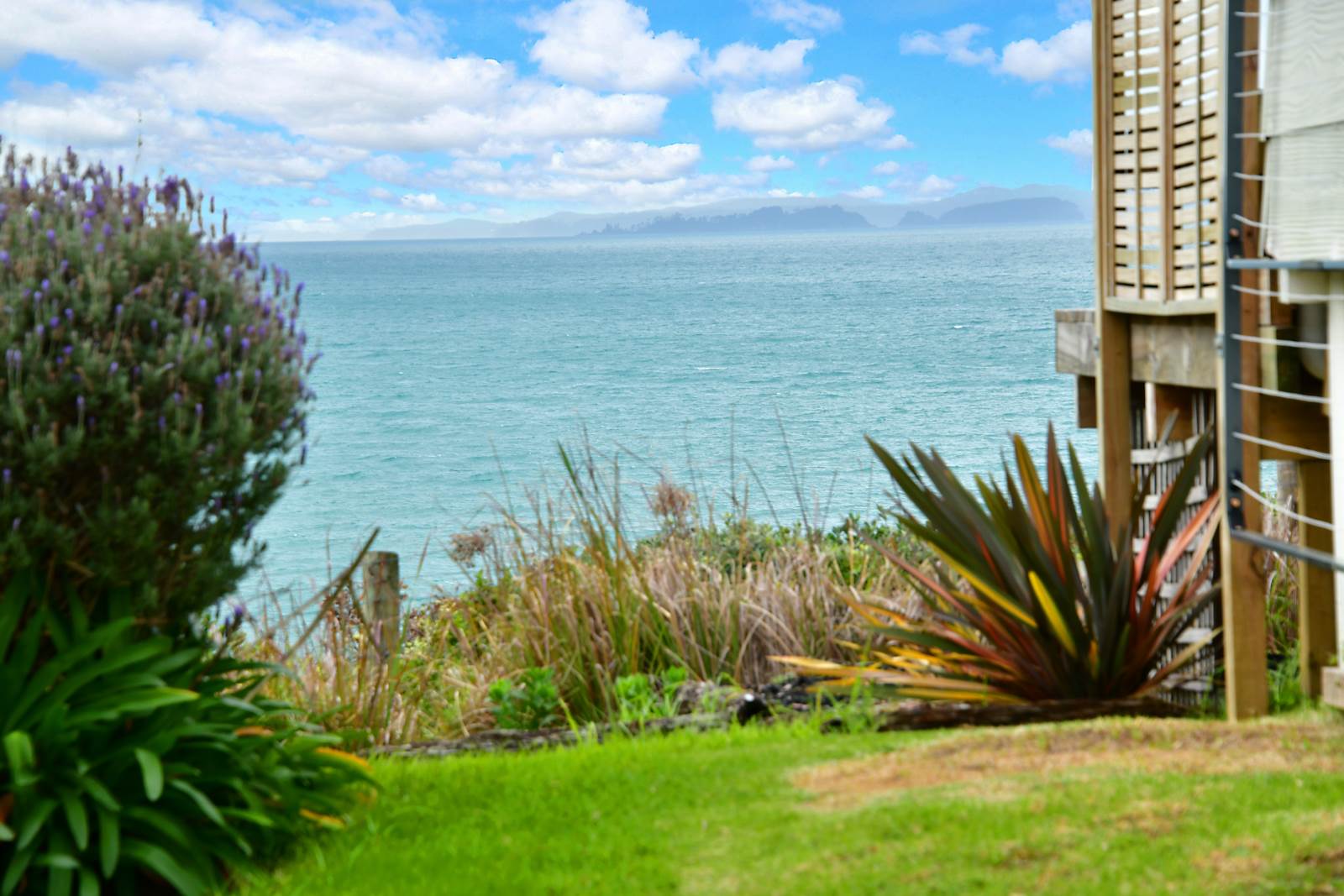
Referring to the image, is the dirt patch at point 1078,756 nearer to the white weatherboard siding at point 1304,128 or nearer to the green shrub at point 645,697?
the green shrub at point 645,697

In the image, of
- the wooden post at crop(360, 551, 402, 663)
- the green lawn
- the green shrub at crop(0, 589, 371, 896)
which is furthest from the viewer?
the wooden post at crop(360, 551, 402, 663)

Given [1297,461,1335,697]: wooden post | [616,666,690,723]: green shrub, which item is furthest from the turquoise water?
[1297,461,1335,697]: wooden post

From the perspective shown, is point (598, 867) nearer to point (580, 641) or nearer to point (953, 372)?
point (580, 641)

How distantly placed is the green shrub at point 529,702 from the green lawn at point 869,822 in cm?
110

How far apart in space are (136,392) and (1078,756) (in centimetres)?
268

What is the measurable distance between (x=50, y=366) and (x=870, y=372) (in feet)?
180

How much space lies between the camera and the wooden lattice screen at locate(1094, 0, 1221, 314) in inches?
197

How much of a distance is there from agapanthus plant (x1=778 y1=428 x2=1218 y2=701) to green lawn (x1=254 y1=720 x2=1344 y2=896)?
77cm

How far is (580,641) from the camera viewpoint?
5.91 metres

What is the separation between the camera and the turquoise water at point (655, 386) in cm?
2822

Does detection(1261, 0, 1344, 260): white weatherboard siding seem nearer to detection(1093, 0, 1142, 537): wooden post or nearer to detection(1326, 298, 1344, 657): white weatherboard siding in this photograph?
detection(1326, 298, 1344, 657): white weatherboard siding

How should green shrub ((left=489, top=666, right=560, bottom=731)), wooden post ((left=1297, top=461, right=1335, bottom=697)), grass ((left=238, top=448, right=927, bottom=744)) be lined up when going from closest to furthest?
wooden post ((left=1297, top=461, right=1335, bottom=697)) < green shrub ((left=489, top=666, right=560, bottom=731)) < grass ((left=238, top=448, right=927, bottom=744))

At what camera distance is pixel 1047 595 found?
4.79 m

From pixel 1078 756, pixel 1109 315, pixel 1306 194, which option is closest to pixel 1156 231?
pixel 1109 315
